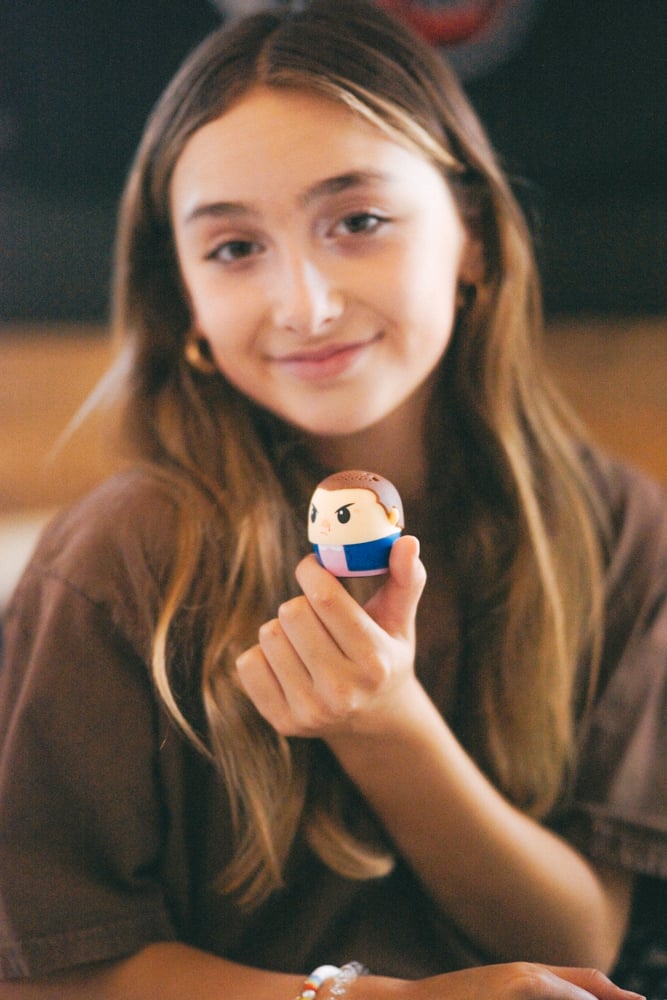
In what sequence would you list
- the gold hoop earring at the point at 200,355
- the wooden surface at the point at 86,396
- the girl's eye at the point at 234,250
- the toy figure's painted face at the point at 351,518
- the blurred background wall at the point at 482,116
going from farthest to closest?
the wooden surface at the point at 86,396 → the blurred background wall at the point at 482,116 → the gold hoop earring at the point at 200,355 → the girl's eye at the point at 234,250 → the toy figure's painted face at the point at 351,518

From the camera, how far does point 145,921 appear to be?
0.54 metres

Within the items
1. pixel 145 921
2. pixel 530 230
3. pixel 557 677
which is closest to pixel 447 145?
pixel 530 230

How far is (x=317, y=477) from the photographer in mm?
570

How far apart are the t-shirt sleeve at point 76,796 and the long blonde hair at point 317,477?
1.5 inches

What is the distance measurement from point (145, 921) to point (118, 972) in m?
0.03

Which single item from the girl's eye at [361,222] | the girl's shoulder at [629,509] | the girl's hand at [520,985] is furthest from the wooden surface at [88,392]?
the girl's hand at [520,985]

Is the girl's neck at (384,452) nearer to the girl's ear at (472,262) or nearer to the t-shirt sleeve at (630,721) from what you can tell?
the girl's ear at (472,262)

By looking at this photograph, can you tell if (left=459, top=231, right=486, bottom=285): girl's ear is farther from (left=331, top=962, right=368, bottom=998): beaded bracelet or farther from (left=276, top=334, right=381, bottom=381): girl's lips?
(left=331, top=962, right=368, bottom=998): beaded bracelet

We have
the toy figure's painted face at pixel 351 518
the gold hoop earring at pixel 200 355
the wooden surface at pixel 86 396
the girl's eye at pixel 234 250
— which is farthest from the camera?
the wooden surface at pixel 86 396

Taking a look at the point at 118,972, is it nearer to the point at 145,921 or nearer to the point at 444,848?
the point at 145,921

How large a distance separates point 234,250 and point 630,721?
0.44 m

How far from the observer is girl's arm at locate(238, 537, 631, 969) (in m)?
0.46

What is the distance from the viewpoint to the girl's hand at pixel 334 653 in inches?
17.5

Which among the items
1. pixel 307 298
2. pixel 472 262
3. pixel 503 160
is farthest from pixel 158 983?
pixel 503 160
